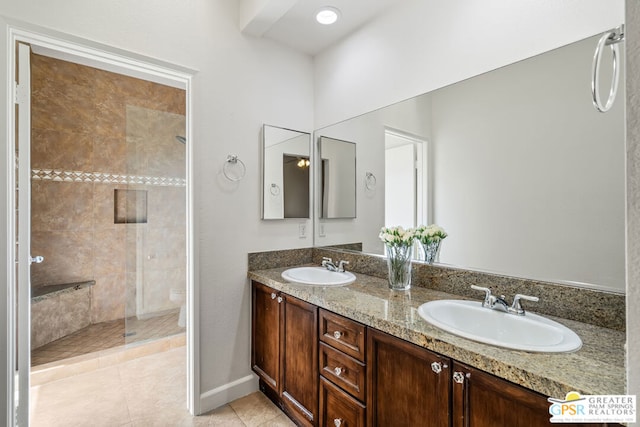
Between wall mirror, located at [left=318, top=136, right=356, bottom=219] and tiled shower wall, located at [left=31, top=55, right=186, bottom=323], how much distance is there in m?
1.72

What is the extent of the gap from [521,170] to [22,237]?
241 centimetres

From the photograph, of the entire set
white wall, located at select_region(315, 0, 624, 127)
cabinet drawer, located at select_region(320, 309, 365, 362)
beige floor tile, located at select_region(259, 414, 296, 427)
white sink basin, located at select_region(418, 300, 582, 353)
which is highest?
white wall, located at select_region(315, 0, 624, 127)

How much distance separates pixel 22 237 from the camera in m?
1.44

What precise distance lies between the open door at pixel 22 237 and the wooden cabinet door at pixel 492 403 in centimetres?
196

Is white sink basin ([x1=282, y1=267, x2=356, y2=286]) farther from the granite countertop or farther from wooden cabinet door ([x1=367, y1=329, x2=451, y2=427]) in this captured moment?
wooden cabinet door ([x1=367, y1=329, x2=451, y2=427])

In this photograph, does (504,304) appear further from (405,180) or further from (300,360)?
(300,360)

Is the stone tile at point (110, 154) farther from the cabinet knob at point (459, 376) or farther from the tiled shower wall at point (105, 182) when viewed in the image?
the cabinet knob at point (459, 376)

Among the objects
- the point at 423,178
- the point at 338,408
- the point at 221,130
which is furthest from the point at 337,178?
the point at 338,408

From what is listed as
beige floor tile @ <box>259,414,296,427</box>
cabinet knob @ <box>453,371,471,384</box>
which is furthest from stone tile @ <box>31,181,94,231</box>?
cabinet knob @ <box>453,371,471,384</box>

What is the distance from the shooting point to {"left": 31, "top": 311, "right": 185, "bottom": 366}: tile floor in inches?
99.9

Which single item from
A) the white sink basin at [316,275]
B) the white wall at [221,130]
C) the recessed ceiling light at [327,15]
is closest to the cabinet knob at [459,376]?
the white sink basin at [316,275]

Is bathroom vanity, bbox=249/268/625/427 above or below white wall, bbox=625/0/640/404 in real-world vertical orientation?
below

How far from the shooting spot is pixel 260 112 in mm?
2170

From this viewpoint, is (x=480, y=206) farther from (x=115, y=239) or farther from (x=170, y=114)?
(x=115, y=239)
